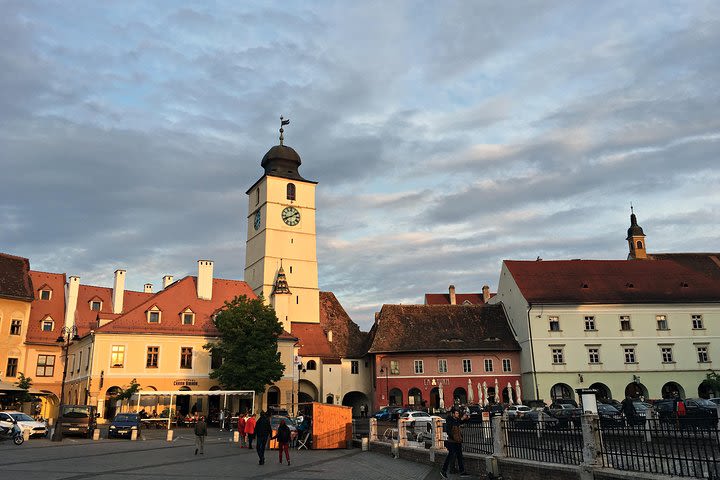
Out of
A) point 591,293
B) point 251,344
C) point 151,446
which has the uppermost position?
point 591,293

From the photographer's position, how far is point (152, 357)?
4894 cm

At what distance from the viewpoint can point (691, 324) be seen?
58.5 metres

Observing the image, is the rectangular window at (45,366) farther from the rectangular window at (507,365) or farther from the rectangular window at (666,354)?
the rectangular window at (666,354)

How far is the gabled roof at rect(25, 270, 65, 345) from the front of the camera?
53.5 m

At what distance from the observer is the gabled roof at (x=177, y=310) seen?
49062 millimetres

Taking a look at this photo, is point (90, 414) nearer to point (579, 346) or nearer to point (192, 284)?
point (192, 284)

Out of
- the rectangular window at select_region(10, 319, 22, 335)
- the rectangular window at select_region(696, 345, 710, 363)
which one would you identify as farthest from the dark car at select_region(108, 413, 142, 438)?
the rectangular window at select_region(696, 345, 710, 363)

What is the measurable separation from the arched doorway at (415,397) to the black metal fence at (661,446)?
46491mm

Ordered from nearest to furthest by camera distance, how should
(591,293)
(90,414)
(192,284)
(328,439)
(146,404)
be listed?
1. (328,439)
2. (90,414)
3. (146,404)
4. (192,284)
5. (591,293)

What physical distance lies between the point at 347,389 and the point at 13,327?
30952mm

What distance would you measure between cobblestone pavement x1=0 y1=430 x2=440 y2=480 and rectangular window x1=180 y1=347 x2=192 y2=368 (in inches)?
792

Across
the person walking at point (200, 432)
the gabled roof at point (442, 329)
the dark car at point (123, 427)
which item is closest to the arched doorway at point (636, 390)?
the gabled roof at point (442, 329)

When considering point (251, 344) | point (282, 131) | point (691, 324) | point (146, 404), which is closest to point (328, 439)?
point (251, 344)

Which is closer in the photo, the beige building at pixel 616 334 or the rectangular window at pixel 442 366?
the beige building at pixel 616 334
